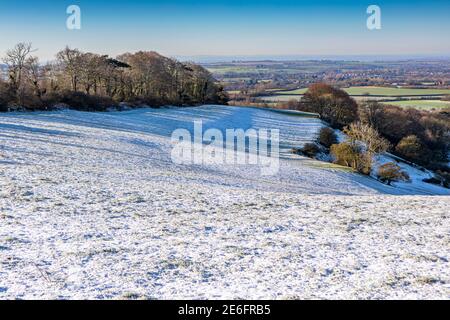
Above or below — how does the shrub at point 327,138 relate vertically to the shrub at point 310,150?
above

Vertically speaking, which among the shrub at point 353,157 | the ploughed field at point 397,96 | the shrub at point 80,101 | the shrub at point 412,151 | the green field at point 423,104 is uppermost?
the ploughed field at point 397,96

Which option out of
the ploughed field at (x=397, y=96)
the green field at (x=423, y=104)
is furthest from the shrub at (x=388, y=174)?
the green field at (x=423, y=104)

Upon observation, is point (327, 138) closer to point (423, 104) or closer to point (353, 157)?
point (353, 157)

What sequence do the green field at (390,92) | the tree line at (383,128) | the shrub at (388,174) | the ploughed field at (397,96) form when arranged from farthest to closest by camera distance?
the green field at (390,92) → the ploughed field at (397,96) → the tree line at (383,128) → the shrub at (388,174)

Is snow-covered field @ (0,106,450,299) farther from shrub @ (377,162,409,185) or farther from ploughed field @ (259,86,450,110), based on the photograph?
ploughed field @ (259,86,450,110)

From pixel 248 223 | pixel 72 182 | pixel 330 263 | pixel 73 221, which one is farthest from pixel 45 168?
pixel 330 263

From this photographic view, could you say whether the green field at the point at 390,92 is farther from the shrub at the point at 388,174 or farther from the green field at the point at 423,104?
the shrub at the point at 388,174

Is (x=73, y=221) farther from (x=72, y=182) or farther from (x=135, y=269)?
(x=72, y=182)

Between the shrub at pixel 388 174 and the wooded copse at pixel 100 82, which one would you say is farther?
the wooded copse at pixel 100 82
